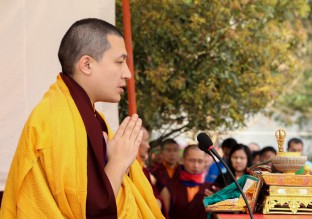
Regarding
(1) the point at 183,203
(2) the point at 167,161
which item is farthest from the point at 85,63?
(2) the point at 167,161

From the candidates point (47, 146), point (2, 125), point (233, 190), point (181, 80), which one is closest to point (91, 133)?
point (47, 146)

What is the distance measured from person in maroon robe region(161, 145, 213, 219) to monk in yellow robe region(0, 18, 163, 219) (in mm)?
4224

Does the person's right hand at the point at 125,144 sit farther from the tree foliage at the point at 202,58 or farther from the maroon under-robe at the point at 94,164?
the tree foliage at the point at 202,58

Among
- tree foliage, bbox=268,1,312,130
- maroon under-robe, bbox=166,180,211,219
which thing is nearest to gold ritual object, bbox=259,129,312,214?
maroon under-robe, bbox=166,180,211,219

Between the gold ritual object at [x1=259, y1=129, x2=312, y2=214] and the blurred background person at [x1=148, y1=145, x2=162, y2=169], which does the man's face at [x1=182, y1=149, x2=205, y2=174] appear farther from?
the gold ritual object at [x1=259, y1=129, x2=312, y2=214]

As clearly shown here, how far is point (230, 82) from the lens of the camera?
870 centimetres

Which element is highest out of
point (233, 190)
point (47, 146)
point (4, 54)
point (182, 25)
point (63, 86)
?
point (182, 25)

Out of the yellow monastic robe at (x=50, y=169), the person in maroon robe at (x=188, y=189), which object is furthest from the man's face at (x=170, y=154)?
the yellow monastic robe at (x=50, y=169)

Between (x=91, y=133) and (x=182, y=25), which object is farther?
(x=182, y=25)

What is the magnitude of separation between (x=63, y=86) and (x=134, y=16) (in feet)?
16.8

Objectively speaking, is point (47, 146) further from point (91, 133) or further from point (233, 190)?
point (233, 190)

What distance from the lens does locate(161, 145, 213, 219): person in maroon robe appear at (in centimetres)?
781

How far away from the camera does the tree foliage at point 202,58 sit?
8.42 m

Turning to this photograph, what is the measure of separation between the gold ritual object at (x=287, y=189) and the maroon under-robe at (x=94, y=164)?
38.1 inches
